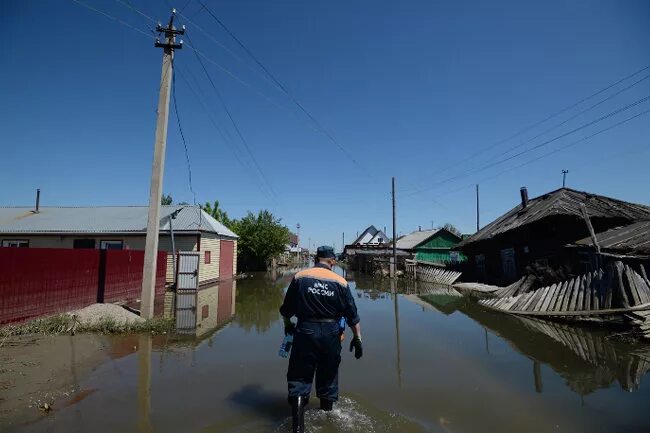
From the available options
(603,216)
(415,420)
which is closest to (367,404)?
(415,420)

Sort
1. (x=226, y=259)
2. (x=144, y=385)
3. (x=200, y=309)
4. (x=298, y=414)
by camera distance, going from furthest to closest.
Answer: (x=226, y=259) < (x=200, y=309) < (x=144, y=385) < (x=298, y=414)

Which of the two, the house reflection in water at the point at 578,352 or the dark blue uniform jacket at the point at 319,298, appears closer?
the dark blue uniform jacket at the point at 319,298

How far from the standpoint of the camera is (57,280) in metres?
9.64

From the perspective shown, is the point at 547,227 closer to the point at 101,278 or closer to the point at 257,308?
the point at 257,308

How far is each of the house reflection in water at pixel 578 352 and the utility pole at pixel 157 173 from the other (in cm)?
826

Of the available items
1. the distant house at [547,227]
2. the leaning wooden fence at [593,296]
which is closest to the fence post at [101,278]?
the leaning wooden fence at [593,296]

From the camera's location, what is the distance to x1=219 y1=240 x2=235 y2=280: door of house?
79.1 feet

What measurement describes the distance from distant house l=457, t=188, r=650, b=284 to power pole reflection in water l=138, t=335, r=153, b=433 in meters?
14.9

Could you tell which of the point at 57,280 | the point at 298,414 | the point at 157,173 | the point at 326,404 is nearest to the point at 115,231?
the point at 57,280

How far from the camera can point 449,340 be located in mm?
8977

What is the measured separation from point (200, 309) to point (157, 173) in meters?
5.16

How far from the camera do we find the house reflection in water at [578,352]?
237 inches

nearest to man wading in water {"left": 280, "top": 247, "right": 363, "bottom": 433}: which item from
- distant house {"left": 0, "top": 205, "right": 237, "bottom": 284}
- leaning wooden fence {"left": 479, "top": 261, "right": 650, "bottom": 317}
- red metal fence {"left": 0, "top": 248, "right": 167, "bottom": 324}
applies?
red metal fence {"left": 0, "top": 248, "right": 167, "bottom": 324}

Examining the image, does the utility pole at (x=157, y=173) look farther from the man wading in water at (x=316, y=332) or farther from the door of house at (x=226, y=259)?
the door of house at (x=226, y=259)
